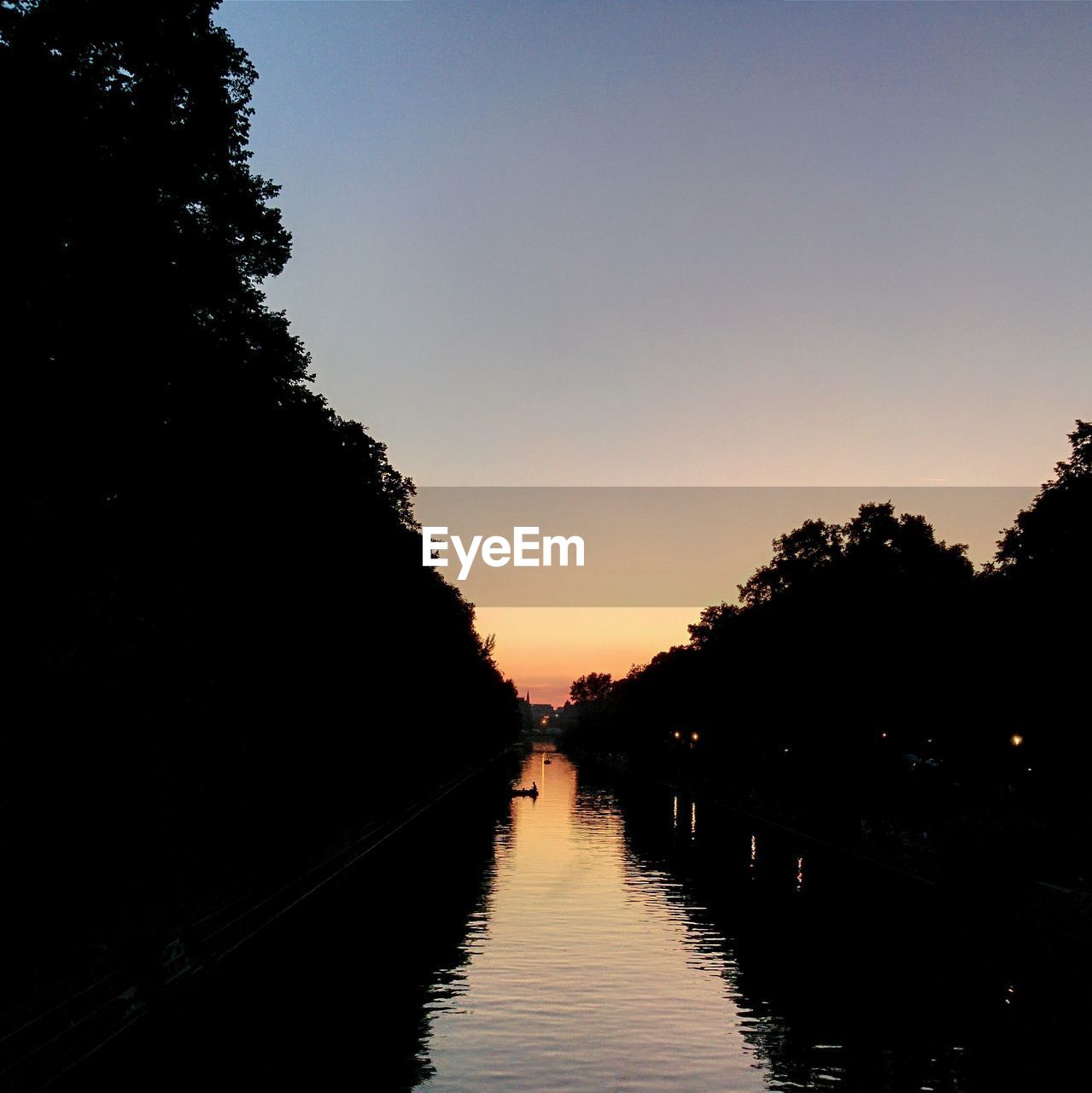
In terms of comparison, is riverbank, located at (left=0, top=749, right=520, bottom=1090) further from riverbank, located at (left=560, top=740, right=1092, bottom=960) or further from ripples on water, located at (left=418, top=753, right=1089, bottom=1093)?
riverbank, located at (left=560, top=740, right=1092, bottom=960)

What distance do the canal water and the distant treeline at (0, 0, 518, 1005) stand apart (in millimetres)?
4351

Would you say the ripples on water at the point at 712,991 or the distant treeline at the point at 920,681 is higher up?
the distant treeline at the point at 920,681

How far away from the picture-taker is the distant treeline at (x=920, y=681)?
4769cm

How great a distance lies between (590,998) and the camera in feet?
79.2

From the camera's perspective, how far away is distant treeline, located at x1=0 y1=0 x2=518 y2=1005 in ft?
88.4

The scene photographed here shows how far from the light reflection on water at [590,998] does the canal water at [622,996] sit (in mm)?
65

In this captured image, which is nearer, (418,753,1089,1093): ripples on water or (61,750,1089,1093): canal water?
(61,750,1089,1093): canal water

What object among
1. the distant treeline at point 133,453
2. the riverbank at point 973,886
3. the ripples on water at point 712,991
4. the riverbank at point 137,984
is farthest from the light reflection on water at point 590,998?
the distant treeline at point 133,453

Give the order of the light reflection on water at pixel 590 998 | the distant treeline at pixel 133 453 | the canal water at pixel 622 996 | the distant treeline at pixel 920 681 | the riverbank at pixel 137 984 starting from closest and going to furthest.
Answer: the riverbank at pixel 137 984 < the canal water at pixel 622 996 < the light reflection on water at pixel 590 998 < the distant treeline at pixel 133 453 < the distant treeline at pixel 920 681

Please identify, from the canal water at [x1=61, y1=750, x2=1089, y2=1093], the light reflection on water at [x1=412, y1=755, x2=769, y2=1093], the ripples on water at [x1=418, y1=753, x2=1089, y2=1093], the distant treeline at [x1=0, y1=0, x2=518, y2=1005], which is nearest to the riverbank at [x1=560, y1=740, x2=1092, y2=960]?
the canal water at [x1=61, y1=750, x2=1089, y2=1093]

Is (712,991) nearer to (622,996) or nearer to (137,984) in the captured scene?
(622,996)

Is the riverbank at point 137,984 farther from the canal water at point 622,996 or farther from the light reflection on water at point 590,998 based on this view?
the light reflection on water at point 590,998

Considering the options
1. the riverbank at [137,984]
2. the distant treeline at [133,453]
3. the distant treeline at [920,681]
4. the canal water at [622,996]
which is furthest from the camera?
the distant treeline at [920,681]

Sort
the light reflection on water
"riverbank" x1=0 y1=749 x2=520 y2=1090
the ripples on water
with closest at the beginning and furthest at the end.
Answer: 1. "riverbank" x1=0 y1=749 x2=520 y2=1090
2. the light reflection on water
3. the ripples on water
